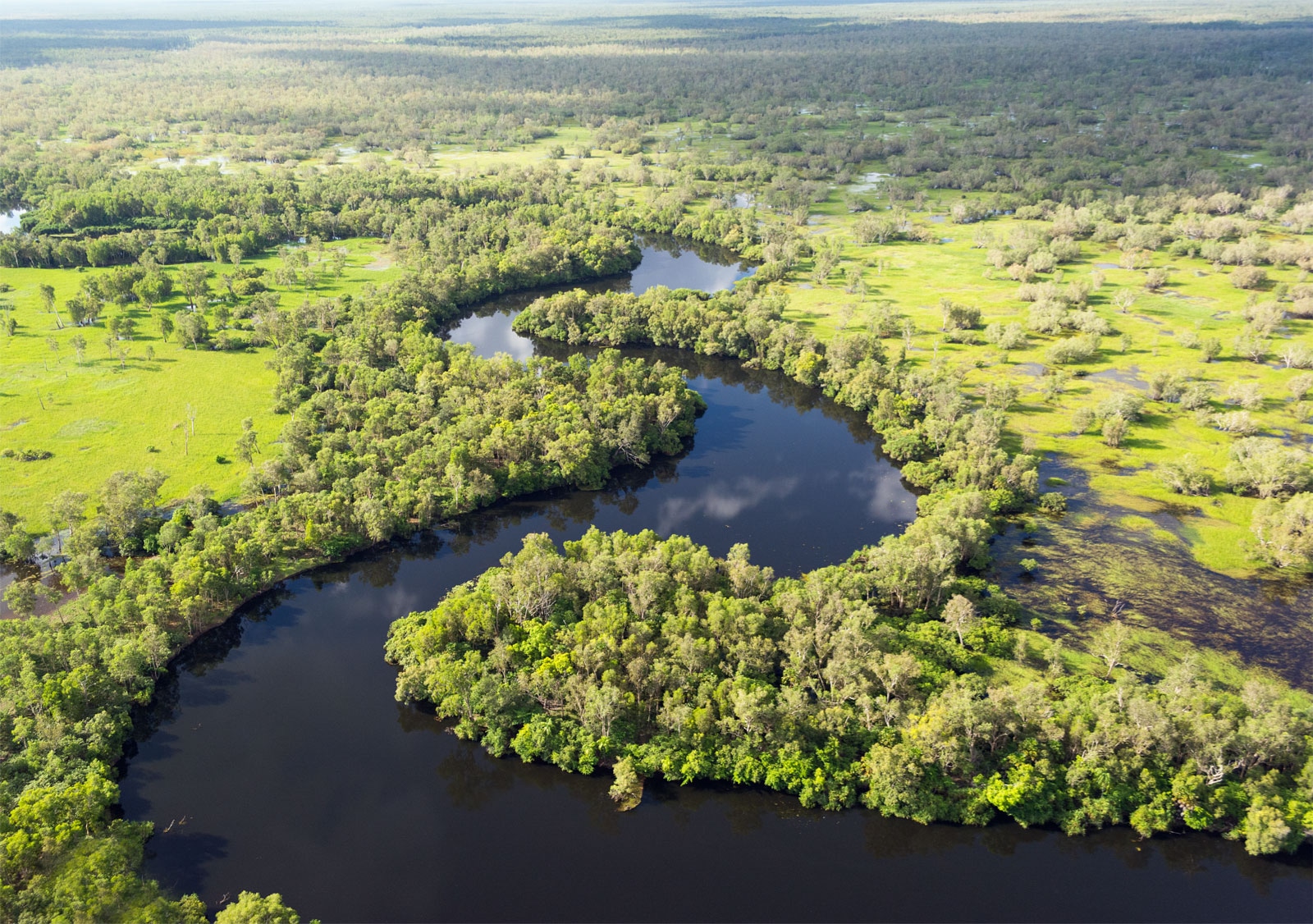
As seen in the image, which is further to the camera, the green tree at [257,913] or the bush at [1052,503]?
the bush at [1052,503]

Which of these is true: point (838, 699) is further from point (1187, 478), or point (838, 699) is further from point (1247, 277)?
point (1247, 277)

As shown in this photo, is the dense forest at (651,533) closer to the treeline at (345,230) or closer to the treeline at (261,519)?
the treeline at (261,519)

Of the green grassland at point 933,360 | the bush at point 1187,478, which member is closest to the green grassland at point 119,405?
the green grassland at point 933,360

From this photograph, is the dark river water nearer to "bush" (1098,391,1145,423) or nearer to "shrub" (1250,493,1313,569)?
"shrub" (1250,493,1313,569)

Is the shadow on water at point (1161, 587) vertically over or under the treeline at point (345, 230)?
under

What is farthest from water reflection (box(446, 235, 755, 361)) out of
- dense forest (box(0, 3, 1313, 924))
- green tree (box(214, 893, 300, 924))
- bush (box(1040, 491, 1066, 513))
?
green tree (box(214, 893, 300, 924))
